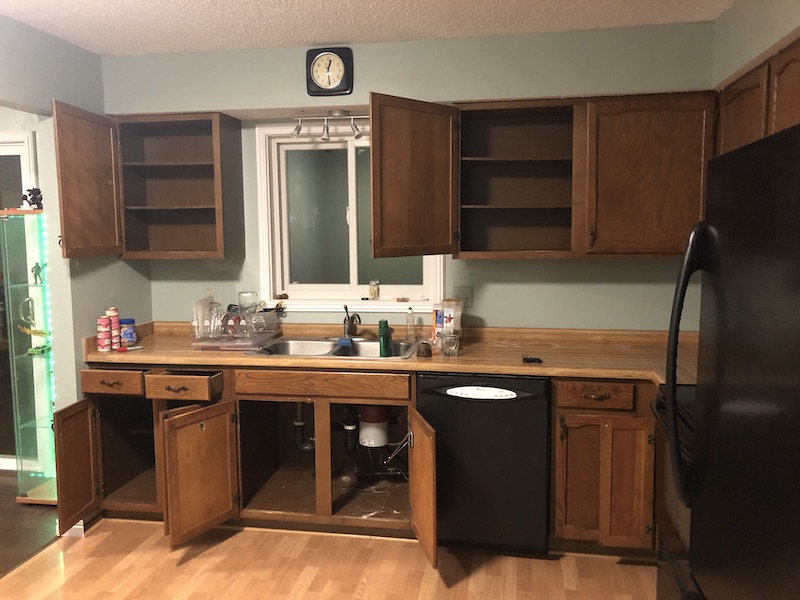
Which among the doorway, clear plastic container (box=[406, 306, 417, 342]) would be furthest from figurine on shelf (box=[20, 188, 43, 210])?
clear plastic container (box=[406, 306, 417, 342])

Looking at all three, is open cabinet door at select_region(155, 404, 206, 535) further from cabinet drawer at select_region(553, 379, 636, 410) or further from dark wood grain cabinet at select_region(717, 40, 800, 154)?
dark wood grain cabinet at select_region(717, 40, 800, 154)

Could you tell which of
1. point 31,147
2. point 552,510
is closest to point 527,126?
point 552,510

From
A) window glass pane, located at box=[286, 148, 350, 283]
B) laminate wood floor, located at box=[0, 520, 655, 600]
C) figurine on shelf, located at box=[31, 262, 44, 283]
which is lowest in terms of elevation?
laminate wood floor, located at box=[0, 520, 655, 600]

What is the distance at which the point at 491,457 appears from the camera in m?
2.59

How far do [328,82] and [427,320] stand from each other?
1.33 metres

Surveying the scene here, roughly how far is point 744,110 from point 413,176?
1.37 m

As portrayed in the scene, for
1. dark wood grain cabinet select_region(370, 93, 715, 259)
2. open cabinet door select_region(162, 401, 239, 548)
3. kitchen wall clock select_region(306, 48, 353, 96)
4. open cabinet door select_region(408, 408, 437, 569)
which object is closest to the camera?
open cabinet door select_region(408, 408, 437, 569)

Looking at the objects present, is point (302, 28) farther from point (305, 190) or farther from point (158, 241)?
point (158, 241)

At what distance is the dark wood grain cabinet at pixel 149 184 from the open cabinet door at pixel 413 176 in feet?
3.15

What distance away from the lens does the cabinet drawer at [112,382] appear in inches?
113

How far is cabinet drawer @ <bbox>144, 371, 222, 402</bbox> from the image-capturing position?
2.76 meters

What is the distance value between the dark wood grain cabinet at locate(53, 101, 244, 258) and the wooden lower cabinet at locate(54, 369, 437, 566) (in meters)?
0.72

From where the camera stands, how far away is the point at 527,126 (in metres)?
3.15

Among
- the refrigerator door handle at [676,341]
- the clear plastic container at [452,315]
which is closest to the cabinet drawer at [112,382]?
the clear plastic container at [452,315]
